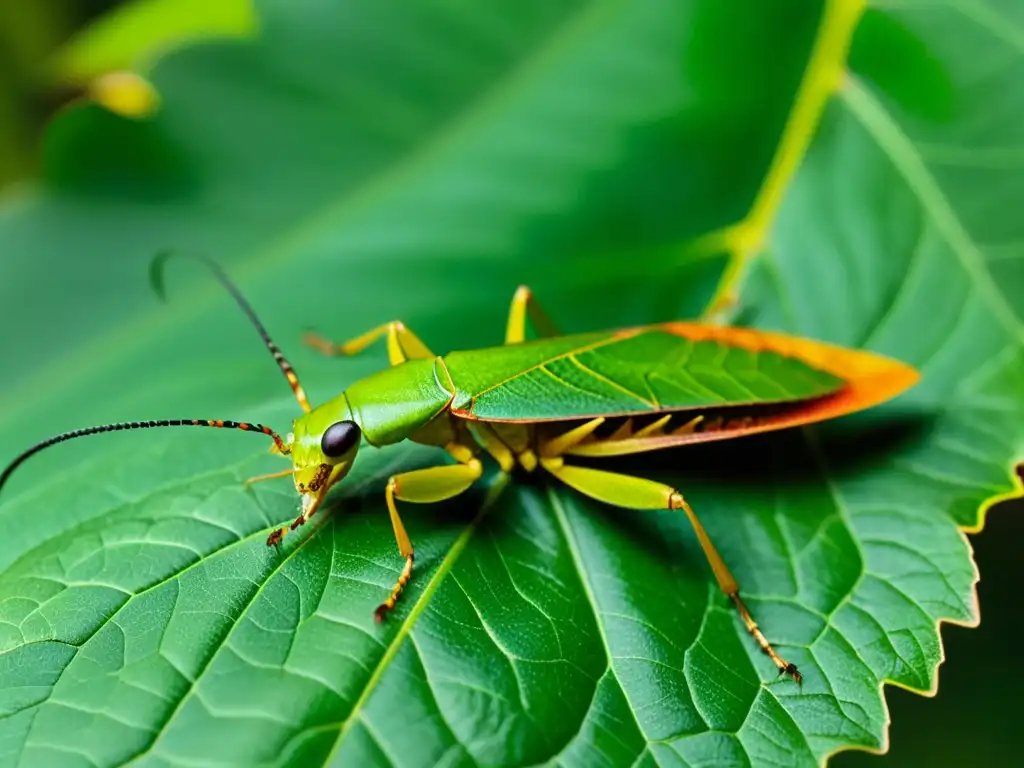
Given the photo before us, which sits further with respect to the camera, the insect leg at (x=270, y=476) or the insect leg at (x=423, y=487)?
the insect leg at (x=270, y=476)

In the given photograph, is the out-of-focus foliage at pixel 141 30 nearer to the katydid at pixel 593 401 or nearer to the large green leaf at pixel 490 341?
the large green leaf at pixel 490 341

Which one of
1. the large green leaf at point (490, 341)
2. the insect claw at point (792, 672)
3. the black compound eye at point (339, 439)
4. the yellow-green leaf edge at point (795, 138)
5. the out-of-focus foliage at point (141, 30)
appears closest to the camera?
the large green leaf at point (490, 341)

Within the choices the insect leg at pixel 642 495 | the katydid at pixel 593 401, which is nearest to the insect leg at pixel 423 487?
the katydid at pixel 593 401

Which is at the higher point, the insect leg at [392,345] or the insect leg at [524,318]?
the insect leg at [392,345]

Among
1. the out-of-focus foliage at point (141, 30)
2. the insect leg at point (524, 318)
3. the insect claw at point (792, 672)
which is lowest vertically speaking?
the insect claw at point (792, 672)

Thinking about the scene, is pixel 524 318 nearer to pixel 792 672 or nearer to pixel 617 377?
pixel 617 377

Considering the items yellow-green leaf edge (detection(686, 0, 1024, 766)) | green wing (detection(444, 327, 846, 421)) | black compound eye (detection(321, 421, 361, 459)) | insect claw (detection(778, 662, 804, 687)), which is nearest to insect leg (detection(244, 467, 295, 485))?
black compound eye (detection(321, 421, 361, 459))
